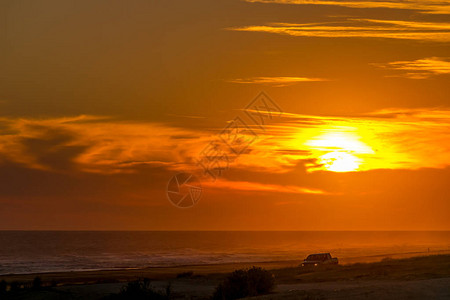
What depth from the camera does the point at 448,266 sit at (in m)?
38.6

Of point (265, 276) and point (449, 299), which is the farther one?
point (265, 276)

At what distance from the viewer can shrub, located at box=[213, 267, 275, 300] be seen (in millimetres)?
30203

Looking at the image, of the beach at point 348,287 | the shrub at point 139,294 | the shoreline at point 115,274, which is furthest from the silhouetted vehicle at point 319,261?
the shrub at point 139,294

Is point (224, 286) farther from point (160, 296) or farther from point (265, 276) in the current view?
point (160, 296)

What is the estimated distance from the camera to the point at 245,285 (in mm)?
30562

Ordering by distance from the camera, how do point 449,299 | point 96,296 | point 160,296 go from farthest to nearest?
1. point 96,296
2. point 160,296
3. point 449,299

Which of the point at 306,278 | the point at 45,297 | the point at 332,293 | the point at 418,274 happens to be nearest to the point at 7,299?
the point at 45,297

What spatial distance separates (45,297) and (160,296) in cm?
919

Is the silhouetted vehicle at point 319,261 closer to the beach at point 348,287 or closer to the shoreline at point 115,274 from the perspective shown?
the shoreline at point 115,274

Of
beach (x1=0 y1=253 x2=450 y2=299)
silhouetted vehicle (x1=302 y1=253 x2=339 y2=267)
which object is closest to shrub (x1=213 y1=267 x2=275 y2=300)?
beach (x1=0 y1=253 x2=450 y2=299)

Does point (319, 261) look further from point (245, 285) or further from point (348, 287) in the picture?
point (348, 287)

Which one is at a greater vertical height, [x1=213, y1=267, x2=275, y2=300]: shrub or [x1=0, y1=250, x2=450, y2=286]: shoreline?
[x1=0, y1=250, x2=450, y2=286]: shoreline

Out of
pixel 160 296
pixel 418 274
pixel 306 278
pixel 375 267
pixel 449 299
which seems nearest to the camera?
pixel 449 299

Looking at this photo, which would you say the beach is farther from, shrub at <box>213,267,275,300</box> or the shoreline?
the shoreline
